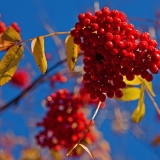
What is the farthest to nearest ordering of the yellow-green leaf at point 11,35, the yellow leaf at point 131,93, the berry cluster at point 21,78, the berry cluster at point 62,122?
the berry cluster at point 21,78, the berry cluster at point 62,122, the yellow leaf at point 131,93, the yellow-green leaf at point 11,35

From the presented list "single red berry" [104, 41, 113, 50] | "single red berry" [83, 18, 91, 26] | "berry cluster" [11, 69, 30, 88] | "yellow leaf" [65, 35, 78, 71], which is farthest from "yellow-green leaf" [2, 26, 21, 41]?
"berry cluster" [11, 69, 30, 88]

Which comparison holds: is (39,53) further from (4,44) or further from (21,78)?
(21,78)

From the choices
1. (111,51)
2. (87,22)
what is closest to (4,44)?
(87,22)

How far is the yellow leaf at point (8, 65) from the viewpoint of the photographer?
5.95ft

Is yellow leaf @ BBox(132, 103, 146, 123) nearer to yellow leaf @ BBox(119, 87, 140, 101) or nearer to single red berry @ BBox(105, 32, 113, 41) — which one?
yellow leaf @ BBox(119, 87, 140, 101)

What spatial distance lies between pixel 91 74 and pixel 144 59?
0.23 m

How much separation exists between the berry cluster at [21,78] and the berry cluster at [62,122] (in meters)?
1.44

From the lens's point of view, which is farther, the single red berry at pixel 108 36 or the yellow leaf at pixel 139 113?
the yellow leaf at pixel 139 113

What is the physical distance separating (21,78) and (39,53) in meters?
2.23

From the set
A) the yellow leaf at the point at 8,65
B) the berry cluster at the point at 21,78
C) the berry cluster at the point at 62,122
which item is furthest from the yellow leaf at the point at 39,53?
the berry cluster at the point at 21,78

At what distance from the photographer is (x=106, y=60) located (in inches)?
66.9

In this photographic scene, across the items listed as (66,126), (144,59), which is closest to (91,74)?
(144,59)

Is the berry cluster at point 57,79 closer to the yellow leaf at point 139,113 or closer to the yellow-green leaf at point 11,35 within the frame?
the yellow leaf at point 139,113

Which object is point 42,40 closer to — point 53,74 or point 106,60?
point 106,60
